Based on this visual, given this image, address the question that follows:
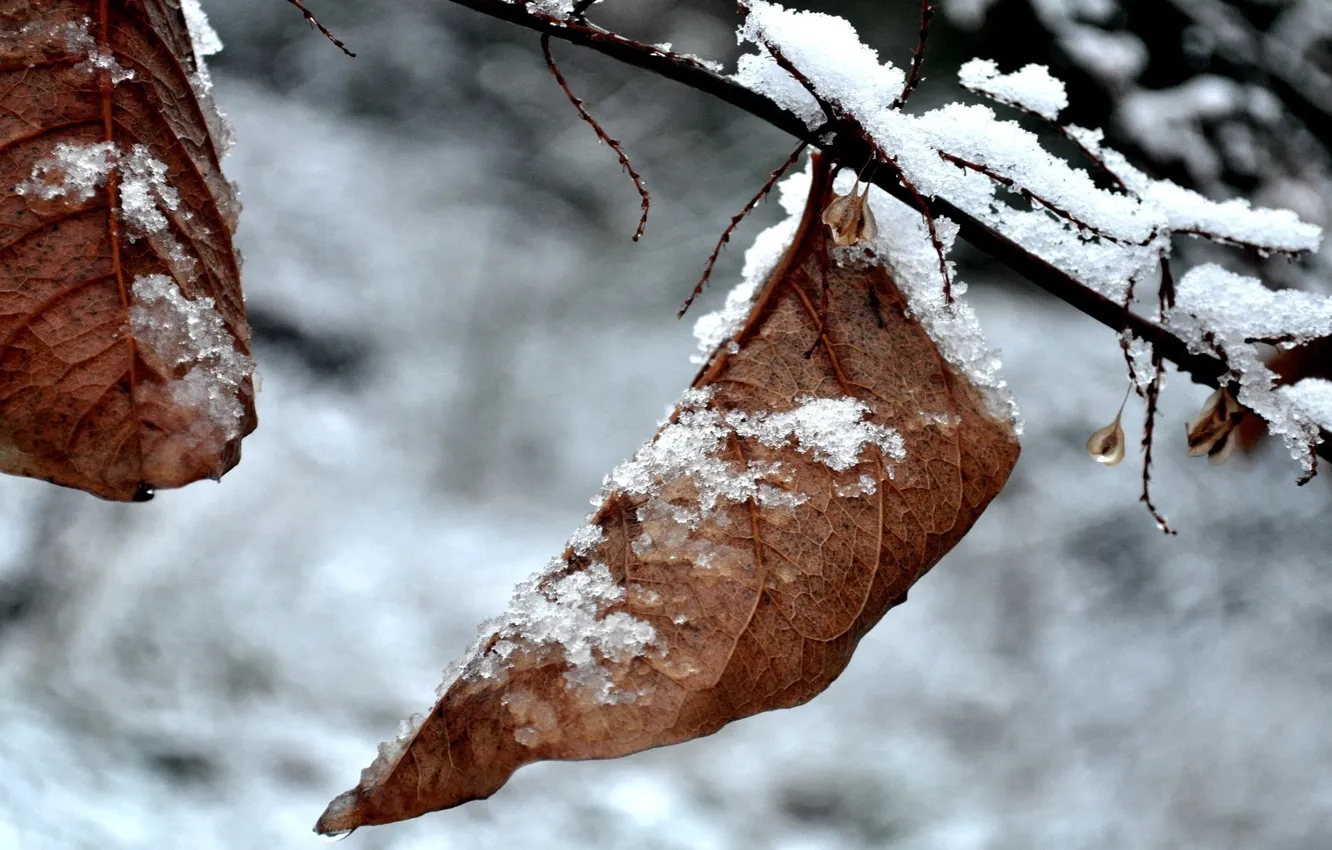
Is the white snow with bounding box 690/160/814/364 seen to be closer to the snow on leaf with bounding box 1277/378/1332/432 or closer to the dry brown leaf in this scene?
the dry brown leaf

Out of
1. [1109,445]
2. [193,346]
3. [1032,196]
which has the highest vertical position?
[1032,196]

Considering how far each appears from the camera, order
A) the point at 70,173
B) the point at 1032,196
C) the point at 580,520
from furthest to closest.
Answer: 1. the point at 580,520
2. the point at 1032,196
3. the point at 70,173

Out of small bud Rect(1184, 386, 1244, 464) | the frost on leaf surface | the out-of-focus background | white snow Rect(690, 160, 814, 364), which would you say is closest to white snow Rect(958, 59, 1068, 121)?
the frost on leaf surface

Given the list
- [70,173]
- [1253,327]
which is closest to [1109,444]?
[1253,327]

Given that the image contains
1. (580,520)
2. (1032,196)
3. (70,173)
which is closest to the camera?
(70,173)

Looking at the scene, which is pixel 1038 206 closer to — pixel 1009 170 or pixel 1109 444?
pixel 1009 170

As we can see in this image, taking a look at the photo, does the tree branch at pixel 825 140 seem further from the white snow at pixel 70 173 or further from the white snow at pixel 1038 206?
the white snow at pixel 70 173
